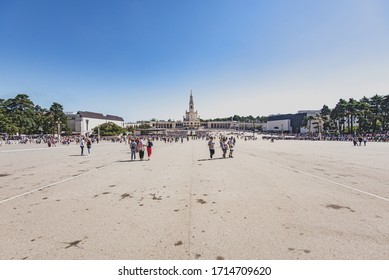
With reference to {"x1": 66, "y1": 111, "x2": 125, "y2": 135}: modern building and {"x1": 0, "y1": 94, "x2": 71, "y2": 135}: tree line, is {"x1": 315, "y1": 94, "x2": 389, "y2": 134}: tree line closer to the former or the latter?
{"x1": 0, "y1": 94, "x2": 71, "y2": 135}: tree line

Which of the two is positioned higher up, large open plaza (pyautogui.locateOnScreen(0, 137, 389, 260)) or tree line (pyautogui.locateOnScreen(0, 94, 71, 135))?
tree line (pyautogui.locateOnScreen(0, 94, 71, 135))

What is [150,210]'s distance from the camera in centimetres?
537

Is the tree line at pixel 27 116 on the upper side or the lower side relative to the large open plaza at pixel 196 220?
upper

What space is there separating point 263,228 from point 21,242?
16.3 feet

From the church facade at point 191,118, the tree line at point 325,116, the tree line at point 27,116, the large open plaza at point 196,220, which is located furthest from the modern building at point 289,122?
the large open plaza at point 196,220

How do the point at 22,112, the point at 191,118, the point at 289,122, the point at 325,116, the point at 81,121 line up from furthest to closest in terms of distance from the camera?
the point at 191,118 < the point at 289,122 < the point at 81,121 < the point at 325,116 < the point at 22,112

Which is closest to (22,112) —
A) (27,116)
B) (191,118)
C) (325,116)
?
(27,116)

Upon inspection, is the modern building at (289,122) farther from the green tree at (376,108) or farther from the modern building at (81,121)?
the modern building at (81,121)

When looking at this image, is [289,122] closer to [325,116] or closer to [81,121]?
[325,116]

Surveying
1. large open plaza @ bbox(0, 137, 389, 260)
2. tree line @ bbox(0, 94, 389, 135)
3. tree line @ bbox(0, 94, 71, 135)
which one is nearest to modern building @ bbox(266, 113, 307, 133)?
tree line @ bbox(0, 94, 389, 135)

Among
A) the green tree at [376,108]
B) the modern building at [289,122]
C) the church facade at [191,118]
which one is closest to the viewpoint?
the green tree at [376,108]
